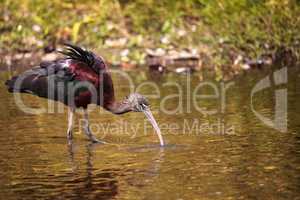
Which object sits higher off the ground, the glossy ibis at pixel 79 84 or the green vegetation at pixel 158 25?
the green vegetation at pixel 158 25

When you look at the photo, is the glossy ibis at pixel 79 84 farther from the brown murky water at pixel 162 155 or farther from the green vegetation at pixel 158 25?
the green vegetation at pixel 158 25

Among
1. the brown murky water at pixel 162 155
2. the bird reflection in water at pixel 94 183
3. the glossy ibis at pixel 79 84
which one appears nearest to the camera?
the bird reflection in water at pixel 94 183

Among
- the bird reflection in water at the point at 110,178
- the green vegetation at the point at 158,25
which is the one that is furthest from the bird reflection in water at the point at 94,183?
the green vegetation at the point at 158,25

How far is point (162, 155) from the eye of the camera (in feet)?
34.4

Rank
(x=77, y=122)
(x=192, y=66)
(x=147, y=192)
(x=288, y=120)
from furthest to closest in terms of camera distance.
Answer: (x=192, y=66) → (x=77, y=122) → (x=288, y=120) → (x=147, y=192)

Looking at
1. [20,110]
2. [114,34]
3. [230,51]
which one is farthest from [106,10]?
[20,110]

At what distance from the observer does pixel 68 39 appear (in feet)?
67.2

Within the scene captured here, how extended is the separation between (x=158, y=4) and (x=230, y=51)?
131 inches

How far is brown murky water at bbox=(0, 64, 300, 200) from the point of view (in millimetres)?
8797

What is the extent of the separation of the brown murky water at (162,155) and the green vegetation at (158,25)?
7.47ft

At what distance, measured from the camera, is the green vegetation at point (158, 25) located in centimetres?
1683

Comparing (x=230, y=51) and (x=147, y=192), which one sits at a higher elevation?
(x=230, y=51)

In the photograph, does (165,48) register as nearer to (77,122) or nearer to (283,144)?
(77,122)

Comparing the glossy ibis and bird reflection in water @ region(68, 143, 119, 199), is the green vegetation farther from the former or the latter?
bird reflection in water @ region(68, 143, 119, 199)
